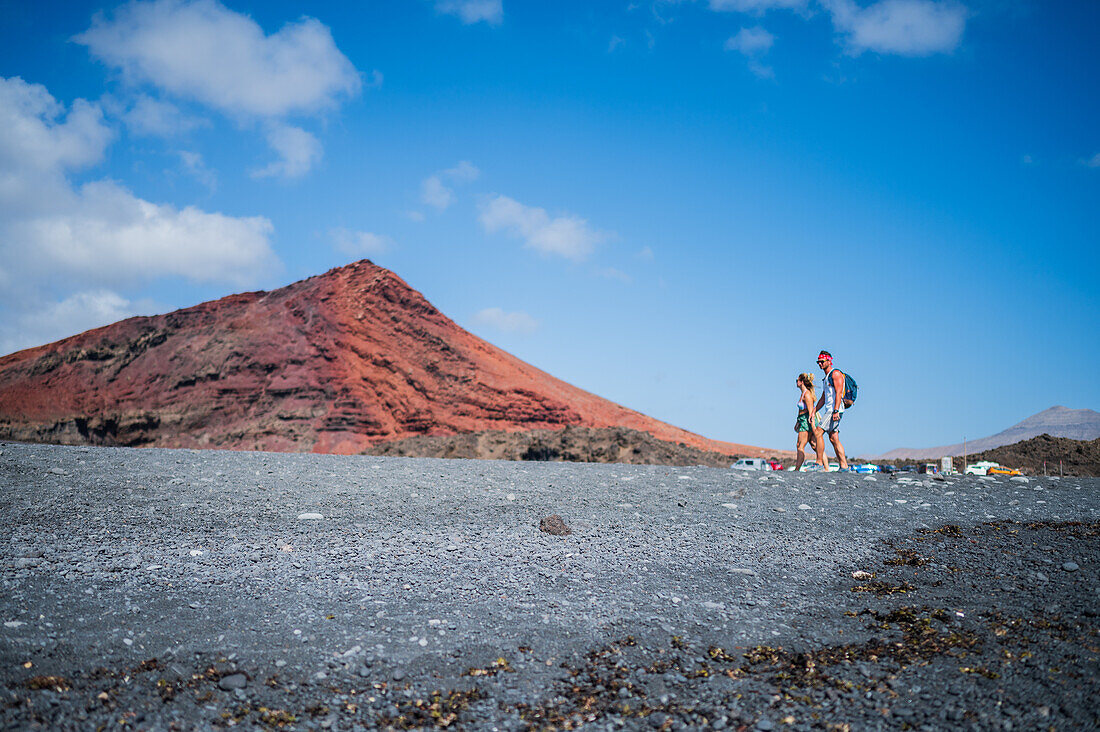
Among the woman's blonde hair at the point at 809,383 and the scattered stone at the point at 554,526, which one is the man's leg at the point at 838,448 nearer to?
the woman's blonde hair at the point at 809,383

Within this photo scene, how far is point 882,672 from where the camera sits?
3332 mm

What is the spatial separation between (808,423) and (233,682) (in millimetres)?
11764

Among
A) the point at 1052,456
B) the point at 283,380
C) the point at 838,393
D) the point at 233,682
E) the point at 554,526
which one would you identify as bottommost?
the point at 233,682

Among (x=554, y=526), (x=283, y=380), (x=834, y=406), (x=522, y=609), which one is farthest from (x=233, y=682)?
(x=283, y=380)

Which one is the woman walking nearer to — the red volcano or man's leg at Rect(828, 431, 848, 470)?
man's leg at Rect(828, 431, 848, 470)

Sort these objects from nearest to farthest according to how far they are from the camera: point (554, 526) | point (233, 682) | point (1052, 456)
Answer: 1. point (233, 682)
2. point (554, 526)
3. point (1052, 456)

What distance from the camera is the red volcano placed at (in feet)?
89.8

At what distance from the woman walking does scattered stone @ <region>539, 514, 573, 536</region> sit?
7.90 m

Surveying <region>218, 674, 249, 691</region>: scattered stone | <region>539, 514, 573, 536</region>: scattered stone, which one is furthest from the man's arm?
<region>218, 674, 249, 691</region>: scattered stone

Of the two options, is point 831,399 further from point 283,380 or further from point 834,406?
point 283,380

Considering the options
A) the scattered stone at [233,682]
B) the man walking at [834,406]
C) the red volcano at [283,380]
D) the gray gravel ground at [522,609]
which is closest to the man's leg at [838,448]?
the man walking at [834,406]

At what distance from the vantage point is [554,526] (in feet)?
20.2

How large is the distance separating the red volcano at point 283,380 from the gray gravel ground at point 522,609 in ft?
72.2

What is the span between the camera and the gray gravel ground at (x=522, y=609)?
306 cm
